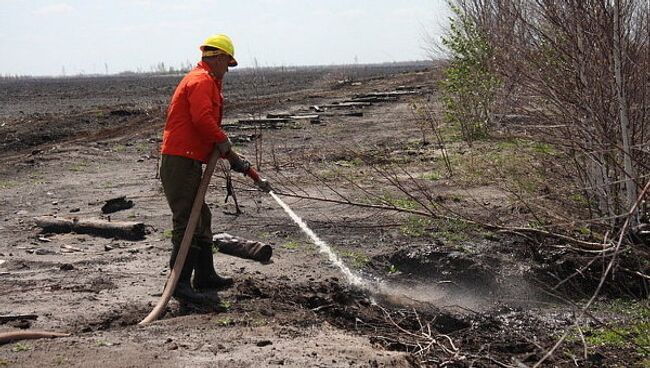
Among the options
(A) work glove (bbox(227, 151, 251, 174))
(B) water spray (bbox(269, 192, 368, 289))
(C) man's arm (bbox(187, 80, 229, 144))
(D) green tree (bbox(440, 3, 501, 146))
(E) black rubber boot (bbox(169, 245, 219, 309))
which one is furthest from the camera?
(D) green tree (bbox(440, 3, 501, 146))

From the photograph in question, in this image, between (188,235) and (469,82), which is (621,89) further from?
(469,82)

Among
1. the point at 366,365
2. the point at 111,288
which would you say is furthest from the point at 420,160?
the point at 366,365

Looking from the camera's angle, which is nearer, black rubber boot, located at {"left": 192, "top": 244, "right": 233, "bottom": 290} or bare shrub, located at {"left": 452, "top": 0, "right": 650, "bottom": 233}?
bare shrub, located at {"left": 452, "top": 0, "right": 650, "bottom": 233}

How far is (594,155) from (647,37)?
1122 mm

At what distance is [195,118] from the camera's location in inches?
223

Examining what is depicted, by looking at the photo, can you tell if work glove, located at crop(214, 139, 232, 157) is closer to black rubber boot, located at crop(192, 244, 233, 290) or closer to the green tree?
black rubber boot, located at crop(192, 244, 233, 290)

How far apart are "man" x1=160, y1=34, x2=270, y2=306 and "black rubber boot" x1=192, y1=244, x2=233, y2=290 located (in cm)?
7

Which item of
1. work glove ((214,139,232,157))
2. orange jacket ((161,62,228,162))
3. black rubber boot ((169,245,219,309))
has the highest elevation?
orange jacket ((161,62,228,162))

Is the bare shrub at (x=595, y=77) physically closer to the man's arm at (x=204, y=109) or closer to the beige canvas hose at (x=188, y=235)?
A: the man's arm at (x=204, y=109)

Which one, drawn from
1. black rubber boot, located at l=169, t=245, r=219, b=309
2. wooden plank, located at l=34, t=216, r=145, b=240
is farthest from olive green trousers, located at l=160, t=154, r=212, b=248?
wooden plank, located at l=34, t=216, r=145, b=240

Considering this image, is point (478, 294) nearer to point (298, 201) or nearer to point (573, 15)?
point (573, 15)

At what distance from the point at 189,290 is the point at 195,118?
1417 millimetres

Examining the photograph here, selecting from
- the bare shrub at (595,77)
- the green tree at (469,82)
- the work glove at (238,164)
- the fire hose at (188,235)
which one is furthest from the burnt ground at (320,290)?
the green tree at (469,82)

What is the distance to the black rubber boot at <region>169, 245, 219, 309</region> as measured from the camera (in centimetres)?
578
